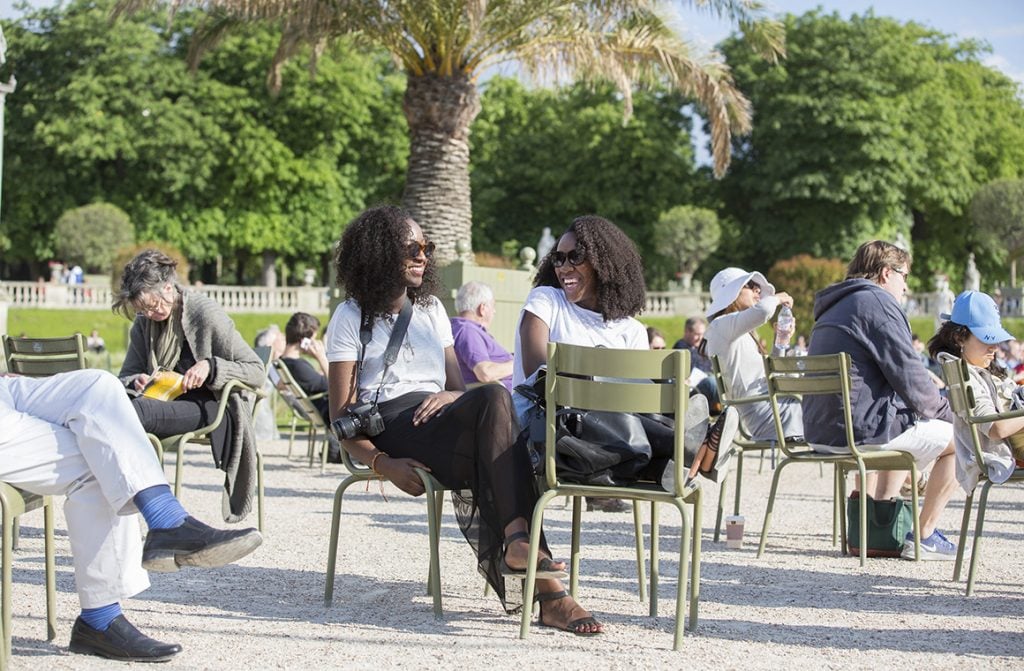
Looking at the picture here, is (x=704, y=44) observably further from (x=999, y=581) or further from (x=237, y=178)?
(x=237, y=178)

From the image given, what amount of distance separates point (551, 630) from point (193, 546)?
1390 mm

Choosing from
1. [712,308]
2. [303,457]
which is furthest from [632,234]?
[712,308]

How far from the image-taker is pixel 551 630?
15.7 ft

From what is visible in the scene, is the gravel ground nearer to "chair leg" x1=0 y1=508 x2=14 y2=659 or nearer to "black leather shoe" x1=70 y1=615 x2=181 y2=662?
"black leather shoe" x1=70 y1=615 x2=181 y2=662

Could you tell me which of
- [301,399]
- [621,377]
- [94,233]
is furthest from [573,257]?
[94,233]

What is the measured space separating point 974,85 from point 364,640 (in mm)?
44858

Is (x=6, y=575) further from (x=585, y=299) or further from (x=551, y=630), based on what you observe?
(x=585, y=299)

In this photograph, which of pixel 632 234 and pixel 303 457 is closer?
pixel 303 457

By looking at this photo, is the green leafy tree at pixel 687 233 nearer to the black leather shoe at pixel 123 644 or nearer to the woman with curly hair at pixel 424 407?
the woman with curly hair at pixel 424 407

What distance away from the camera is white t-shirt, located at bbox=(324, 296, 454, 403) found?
5.19 meters

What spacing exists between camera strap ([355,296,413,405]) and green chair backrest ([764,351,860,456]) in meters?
2.12

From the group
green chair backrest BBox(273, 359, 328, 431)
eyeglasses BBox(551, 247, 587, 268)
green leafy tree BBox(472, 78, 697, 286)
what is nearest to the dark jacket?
eyeglasses BBox(551, 247, 587, 268)

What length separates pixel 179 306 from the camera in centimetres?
702

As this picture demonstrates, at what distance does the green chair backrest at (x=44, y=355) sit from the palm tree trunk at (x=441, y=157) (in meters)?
11.1
